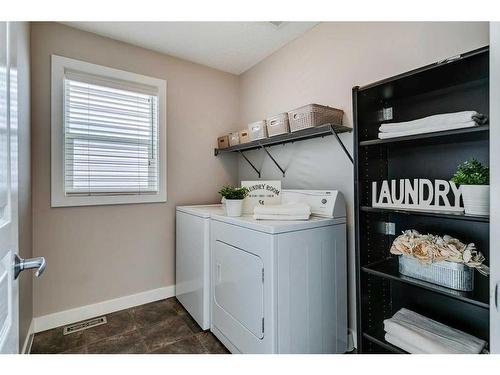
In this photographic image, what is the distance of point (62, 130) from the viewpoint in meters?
2.03

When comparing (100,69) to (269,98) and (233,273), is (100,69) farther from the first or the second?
(233,273)

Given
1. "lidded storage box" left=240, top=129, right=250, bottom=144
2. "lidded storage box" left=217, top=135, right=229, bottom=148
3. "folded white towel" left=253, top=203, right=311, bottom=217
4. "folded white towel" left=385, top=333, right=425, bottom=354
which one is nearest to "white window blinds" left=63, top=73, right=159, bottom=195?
"lidded storage box" left=217, top=135, right=229, bottom=148

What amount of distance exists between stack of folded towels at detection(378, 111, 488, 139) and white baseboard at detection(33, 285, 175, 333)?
7.72 ft

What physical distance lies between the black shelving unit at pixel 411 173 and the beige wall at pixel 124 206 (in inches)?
68.7

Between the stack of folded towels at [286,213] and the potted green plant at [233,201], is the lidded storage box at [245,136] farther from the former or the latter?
the stack of folded towels at [286,213]

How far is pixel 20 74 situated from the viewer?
151 cm

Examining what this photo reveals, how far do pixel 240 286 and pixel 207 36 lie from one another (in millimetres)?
2043

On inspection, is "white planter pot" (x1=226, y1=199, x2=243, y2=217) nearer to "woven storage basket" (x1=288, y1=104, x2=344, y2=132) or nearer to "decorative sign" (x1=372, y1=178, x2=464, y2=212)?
"woven storage basket" (x1=288, y1=104, x2=344, y2=132)

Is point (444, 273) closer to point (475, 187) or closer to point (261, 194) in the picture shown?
point (475, 187)

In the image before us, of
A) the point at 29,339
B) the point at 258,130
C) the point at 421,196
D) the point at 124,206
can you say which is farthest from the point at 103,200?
the point at 421,196

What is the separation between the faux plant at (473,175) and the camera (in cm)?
101

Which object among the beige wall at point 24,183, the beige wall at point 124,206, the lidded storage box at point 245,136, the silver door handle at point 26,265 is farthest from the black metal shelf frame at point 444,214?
the beige wall at point 24,183
